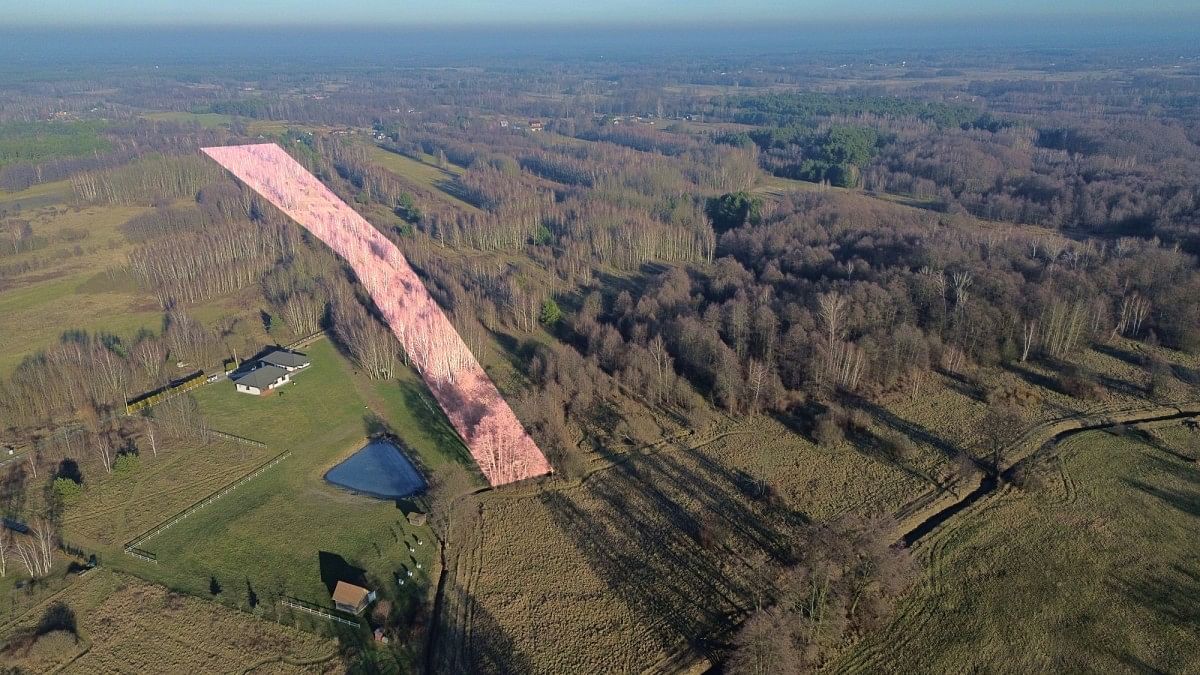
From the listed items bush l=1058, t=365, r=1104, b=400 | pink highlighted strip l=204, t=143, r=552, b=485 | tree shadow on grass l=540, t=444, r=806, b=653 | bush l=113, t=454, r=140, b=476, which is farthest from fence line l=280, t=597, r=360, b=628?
bush l=1058, t=365, r=1104, b=400

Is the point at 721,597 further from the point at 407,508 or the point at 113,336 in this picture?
the point at 113,336

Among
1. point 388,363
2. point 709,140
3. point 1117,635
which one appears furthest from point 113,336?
point 709,140

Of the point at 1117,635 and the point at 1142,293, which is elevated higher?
the point at 1142,293

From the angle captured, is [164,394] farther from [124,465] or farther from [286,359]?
[124,465]

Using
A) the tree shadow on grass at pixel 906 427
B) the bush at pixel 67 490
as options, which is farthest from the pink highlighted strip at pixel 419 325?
the tree shadow on grass at pixel 906 427

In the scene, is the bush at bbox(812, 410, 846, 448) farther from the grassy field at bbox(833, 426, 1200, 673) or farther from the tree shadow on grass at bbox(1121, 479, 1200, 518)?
the tree shadow on grass at bbox(1121, 479, 1200, 518)

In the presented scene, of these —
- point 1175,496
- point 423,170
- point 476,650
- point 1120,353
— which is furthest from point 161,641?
point 423,170
